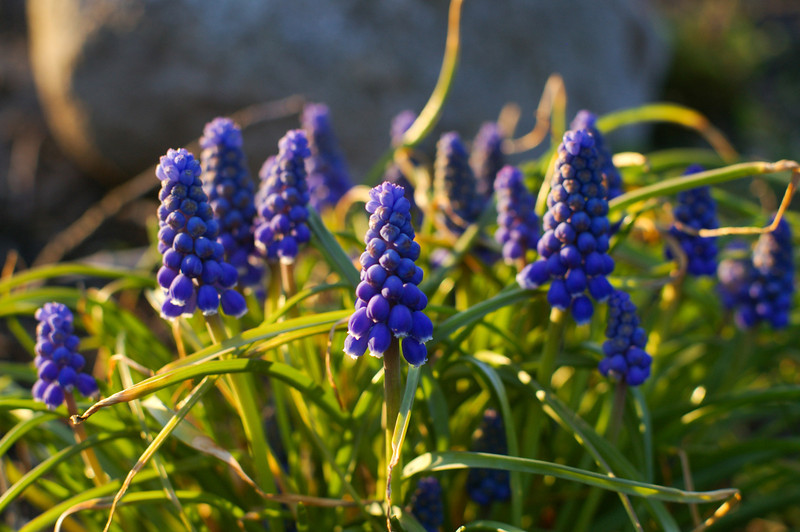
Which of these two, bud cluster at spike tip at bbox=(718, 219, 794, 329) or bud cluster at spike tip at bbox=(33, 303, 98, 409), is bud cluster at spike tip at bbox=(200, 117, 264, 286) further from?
bud cluster at spike tip at bbox=(718, 219, 794, 329)

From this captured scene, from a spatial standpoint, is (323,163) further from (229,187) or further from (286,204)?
(286,204)

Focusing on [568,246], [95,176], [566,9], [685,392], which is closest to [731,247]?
[685,392]

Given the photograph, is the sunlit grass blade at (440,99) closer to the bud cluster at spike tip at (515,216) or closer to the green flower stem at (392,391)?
the bud cluster at spike tip at (515,216)

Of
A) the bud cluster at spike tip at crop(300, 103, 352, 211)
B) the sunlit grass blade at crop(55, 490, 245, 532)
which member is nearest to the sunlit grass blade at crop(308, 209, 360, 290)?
the bud cluster at spike tip at crop(300, 103, 352, 211)

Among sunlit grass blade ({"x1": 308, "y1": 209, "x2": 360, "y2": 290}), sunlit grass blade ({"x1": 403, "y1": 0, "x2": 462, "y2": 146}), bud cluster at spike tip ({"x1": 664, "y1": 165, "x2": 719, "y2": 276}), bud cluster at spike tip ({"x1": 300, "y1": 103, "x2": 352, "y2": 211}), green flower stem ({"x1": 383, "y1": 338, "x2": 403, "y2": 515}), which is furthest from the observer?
bud cluster at spike tip ({"x1": 300, "y1": 103, "x2": 352, "y2": 211})

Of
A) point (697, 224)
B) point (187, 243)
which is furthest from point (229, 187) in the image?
point (697, 224)

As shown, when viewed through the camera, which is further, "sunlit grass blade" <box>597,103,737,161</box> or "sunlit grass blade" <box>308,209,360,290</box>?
"sunlit grass blade" <box>597,103,737,161</box>

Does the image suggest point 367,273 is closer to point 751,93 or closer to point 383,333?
point 383,333
